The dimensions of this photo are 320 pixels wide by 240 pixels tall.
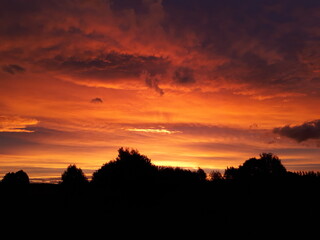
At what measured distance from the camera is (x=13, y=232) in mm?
24578

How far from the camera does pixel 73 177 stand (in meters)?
69.8

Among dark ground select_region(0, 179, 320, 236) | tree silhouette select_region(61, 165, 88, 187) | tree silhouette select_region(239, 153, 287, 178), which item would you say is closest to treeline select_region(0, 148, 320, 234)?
dark ground select_region(0, 179, 320, 236)

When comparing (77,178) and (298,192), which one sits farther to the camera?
(77,178)

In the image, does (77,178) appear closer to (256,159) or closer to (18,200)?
(18,200)

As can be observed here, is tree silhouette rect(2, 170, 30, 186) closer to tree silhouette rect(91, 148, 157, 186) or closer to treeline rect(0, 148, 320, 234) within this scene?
treeline rect(0, 148, 320, 234)

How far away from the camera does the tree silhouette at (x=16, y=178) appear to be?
179 feet

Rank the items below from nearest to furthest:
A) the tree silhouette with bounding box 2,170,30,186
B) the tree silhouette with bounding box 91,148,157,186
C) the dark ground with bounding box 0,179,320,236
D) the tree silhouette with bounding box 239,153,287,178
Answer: the dark ground with bounding box 0,179,320,236
the tree silhouette with bounding box 91,148,157,186
the tree silhouette with bounding box 2,170,30,186
the tree silhouette with bounding box 239,153,287,178

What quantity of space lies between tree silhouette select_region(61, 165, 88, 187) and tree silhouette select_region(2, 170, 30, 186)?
1204cm

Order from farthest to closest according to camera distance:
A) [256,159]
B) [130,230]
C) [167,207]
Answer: [256,159]
[167,207]
[130,230]

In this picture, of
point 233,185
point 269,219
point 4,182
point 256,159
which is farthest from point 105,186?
point 256,159

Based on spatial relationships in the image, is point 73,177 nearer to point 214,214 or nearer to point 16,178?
point 16,178

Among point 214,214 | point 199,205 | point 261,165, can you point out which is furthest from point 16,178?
point 261,165

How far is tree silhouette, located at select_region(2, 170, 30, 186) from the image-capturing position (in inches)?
2147

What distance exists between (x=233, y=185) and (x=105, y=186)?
24729 mm
